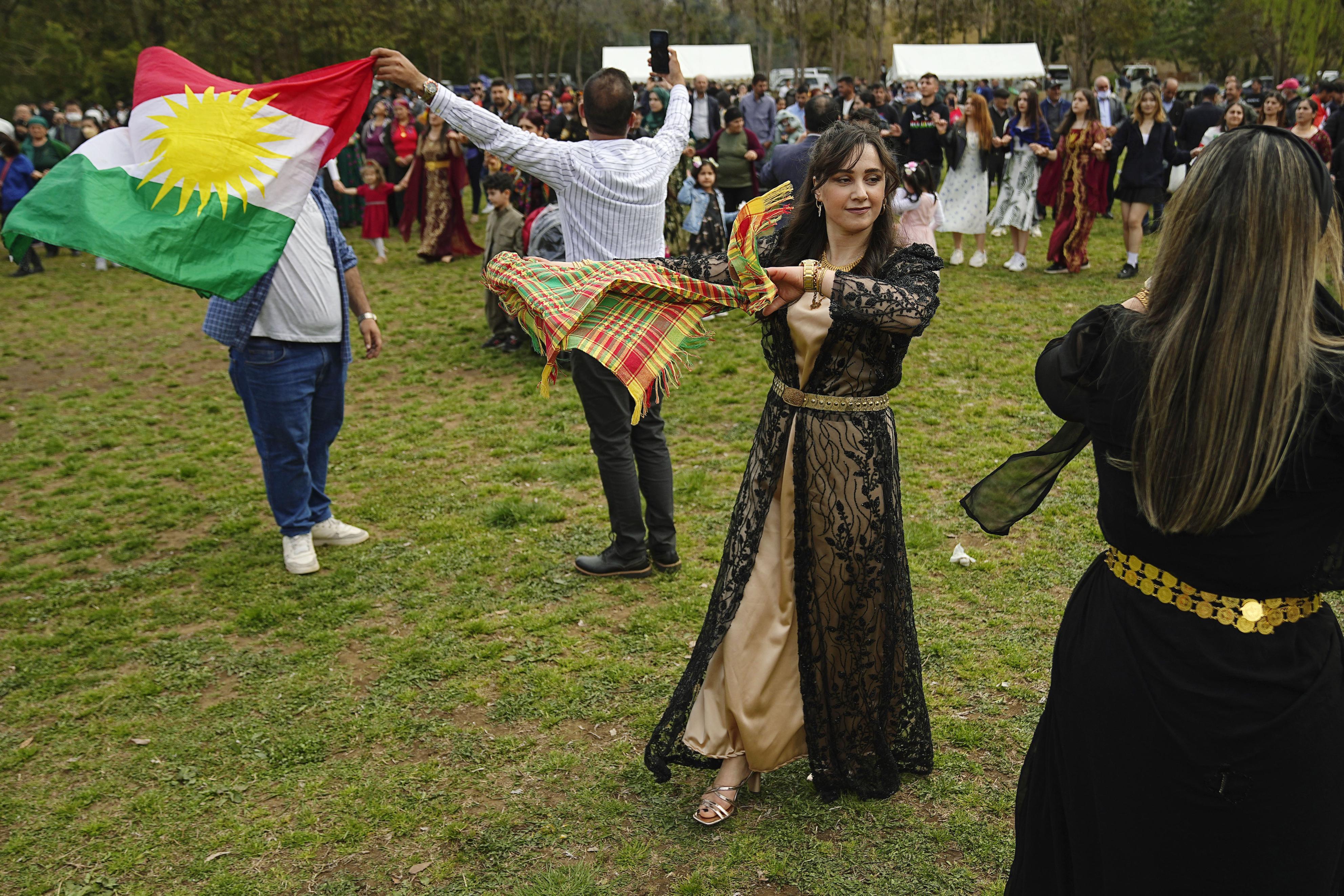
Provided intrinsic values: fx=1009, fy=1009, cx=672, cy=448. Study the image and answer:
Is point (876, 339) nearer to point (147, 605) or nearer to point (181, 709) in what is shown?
point (181, 709)

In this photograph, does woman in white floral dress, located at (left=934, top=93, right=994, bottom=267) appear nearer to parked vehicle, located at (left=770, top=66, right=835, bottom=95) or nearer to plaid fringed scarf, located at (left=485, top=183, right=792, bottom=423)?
plaid fringed scarf, located at (left=485, top=183, right=792, bottom=423)

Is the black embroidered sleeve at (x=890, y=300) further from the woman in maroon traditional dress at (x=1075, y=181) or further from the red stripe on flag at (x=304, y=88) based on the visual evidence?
the woman in maroon traditional dress at (x=1075, y=181)

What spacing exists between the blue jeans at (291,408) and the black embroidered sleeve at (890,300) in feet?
10.5

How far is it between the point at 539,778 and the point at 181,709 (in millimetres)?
1640

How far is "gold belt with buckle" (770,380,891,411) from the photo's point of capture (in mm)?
3070

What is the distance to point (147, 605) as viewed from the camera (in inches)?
203

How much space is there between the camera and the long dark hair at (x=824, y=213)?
2.99m

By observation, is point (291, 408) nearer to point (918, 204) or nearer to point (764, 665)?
point (764, 665)

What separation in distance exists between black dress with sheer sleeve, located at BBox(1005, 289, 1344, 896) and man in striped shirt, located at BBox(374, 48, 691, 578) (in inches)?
109

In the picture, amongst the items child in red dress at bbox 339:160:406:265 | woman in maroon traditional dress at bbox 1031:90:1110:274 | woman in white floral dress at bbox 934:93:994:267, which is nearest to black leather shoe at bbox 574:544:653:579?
woman in white floral dress at bbox 934:93:994:267

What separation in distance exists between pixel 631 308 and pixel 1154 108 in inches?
376

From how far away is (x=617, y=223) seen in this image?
480 centimetres

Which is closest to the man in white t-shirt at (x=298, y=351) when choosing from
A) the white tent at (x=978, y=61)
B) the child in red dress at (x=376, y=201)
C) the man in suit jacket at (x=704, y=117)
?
the child in red dress at (x=376, y=201)

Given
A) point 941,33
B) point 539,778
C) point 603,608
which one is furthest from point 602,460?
point 941,33
